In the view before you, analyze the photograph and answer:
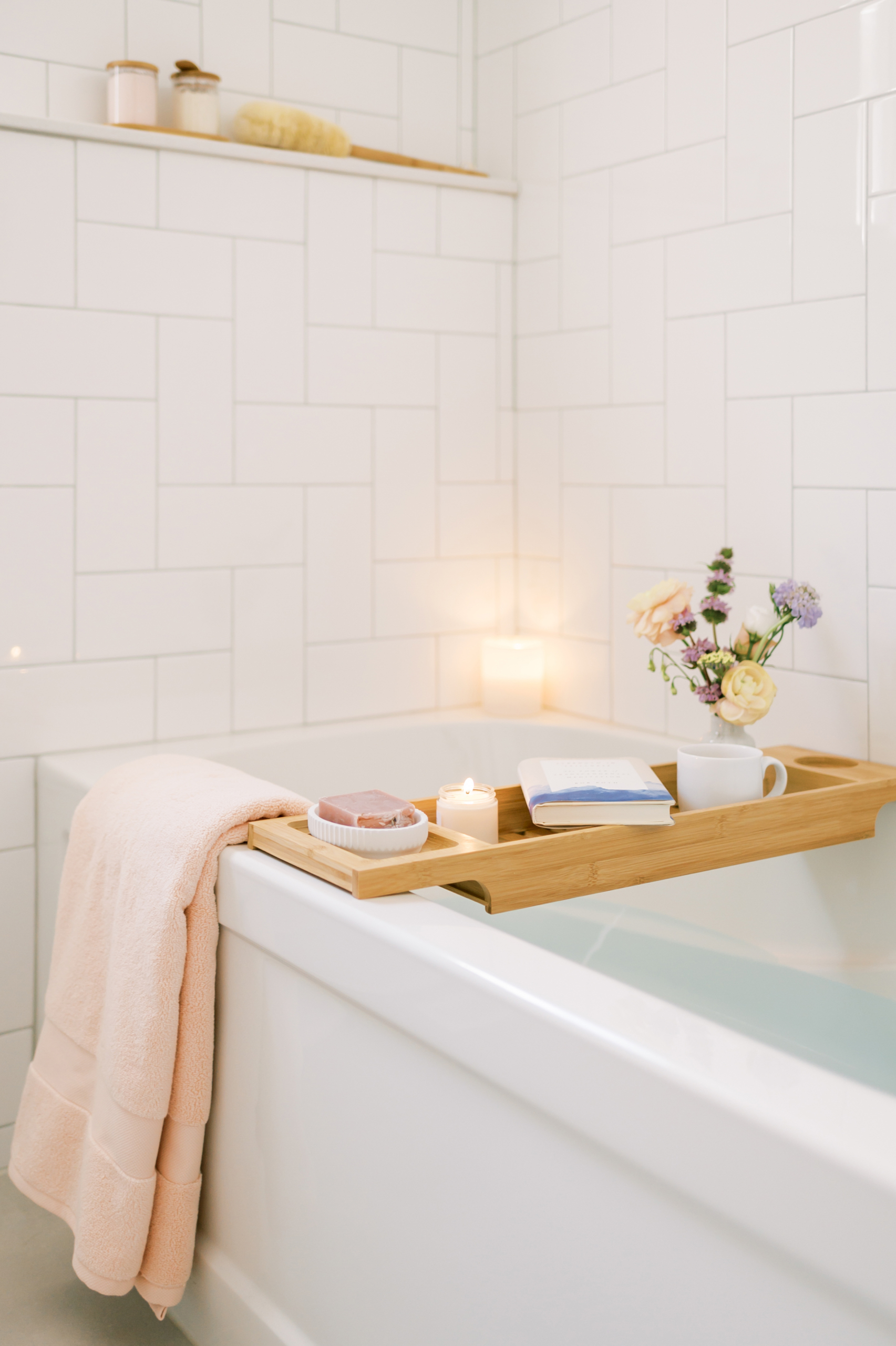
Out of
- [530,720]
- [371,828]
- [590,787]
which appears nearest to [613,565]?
[530,720]

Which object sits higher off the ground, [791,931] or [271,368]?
[271,368]

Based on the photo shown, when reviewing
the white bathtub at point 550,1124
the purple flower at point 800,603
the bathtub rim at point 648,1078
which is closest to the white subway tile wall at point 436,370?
the purple flower at point 800,603

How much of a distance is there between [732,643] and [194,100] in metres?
1.36

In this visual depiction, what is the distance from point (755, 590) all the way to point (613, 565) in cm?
39

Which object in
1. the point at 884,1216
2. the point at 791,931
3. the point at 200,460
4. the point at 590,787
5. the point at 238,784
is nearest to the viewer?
the point at 884,1216

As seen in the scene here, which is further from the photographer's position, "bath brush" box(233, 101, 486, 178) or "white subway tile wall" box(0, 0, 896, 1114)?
"bath brush" box(233, 101, 486, 178)

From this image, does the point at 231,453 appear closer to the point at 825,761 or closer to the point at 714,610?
the point at 714,610

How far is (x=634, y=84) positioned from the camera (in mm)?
2217

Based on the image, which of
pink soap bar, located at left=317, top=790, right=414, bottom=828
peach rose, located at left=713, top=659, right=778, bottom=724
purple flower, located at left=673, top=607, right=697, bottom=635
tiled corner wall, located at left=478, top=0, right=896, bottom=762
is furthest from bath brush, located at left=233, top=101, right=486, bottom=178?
pink soap bar, located at left=317, top=790, right=414, bottom=828

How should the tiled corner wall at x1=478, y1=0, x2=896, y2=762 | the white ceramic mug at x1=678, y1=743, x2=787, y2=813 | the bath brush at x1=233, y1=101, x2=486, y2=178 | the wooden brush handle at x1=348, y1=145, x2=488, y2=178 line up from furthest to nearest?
the wooden brush handle at x1=348, y1=145, x2=488, y2=178 < the bath brush at x1=233, y1=101, x2=486, y2=178 < the tiled corner wall at x1=478, y1=0, x2=896, y2=762 < the white ceramic mug at x1=678, y1=743, x2=787, y2=813

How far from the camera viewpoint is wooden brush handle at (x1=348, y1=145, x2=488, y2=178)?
2.34m

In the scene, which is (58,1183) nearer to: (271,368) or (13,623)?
(13,623)

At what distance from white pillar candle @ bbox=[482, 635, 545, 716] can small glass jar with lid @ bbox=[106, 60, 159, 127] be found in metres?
1.19

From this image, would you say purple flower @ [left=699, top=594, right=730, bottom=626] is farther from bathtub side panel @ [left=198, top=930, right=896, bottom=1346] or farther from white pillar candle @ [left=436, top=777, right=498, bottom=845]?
bathtub side panel @ [left=198, top=930, right=896, bottom=1346]
